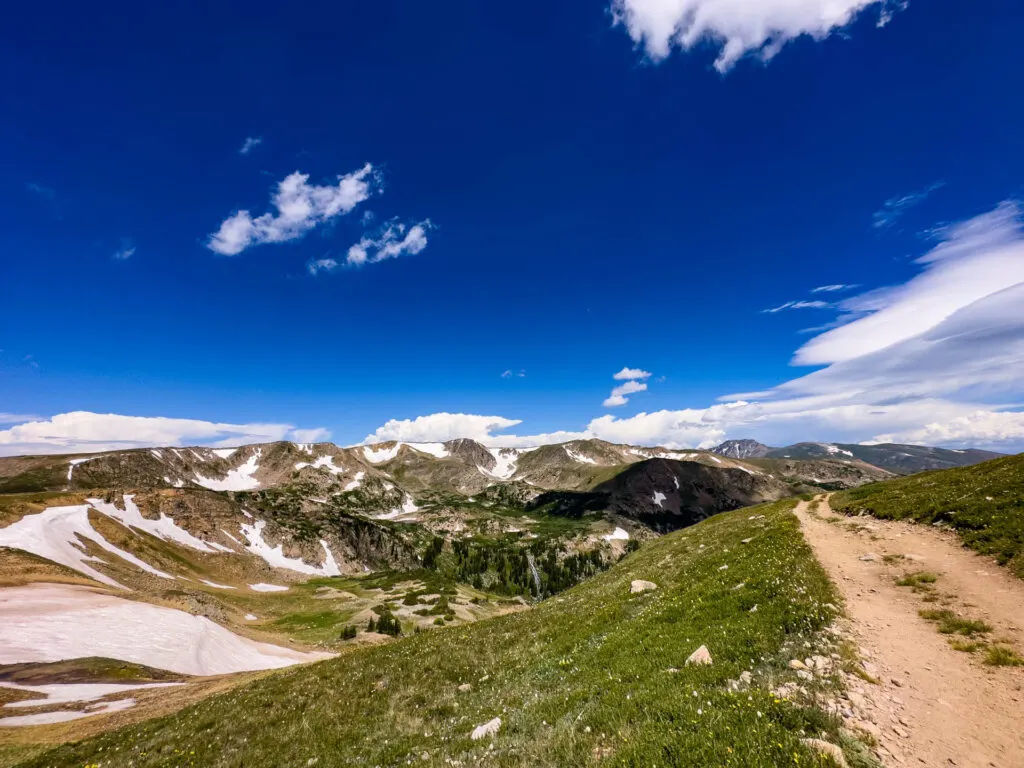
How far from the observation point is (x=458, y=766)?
9.32 metres

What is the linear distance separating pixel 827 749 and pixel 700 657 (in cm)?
490

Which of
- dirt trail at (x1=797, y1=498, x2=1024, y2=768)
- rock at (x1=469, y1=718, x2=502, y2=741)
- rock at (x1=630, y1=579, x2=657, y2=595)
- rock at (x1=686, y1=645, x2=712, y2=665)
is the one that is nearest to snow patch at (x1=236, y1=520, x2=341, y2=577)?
rock at (x1=630, y1=579, x2=657, y2=595)

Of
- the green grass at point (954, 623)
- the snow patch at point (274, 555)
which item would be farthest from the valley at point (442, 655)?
the snow patch at point (274, 555)

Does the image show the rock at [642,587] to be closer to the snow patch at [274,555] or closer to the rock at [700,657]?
the rock at [700,657]

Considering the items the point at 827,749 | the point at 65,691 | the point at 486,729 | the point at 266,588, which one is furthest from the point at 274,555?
the point at 827,749

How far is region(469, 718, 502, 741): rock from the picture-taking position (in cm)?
1075

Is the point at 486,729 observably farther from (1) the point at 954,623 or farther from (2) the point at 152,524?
(2) the point at 152,524

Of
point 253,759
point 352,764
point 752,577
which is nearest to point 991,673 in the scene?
point 752,577

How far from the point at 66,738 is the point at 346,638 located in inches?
1905

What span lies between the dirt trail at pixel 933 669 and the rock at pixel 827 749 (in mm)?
979

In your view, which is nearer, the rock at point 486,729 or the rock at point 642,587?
the rock at point 486,729

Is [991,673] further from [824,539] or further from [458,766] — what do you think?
[824,539]

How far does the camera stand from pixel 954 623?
12.2m

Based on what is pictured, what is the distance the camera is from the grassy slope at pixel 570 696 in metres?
7.80
